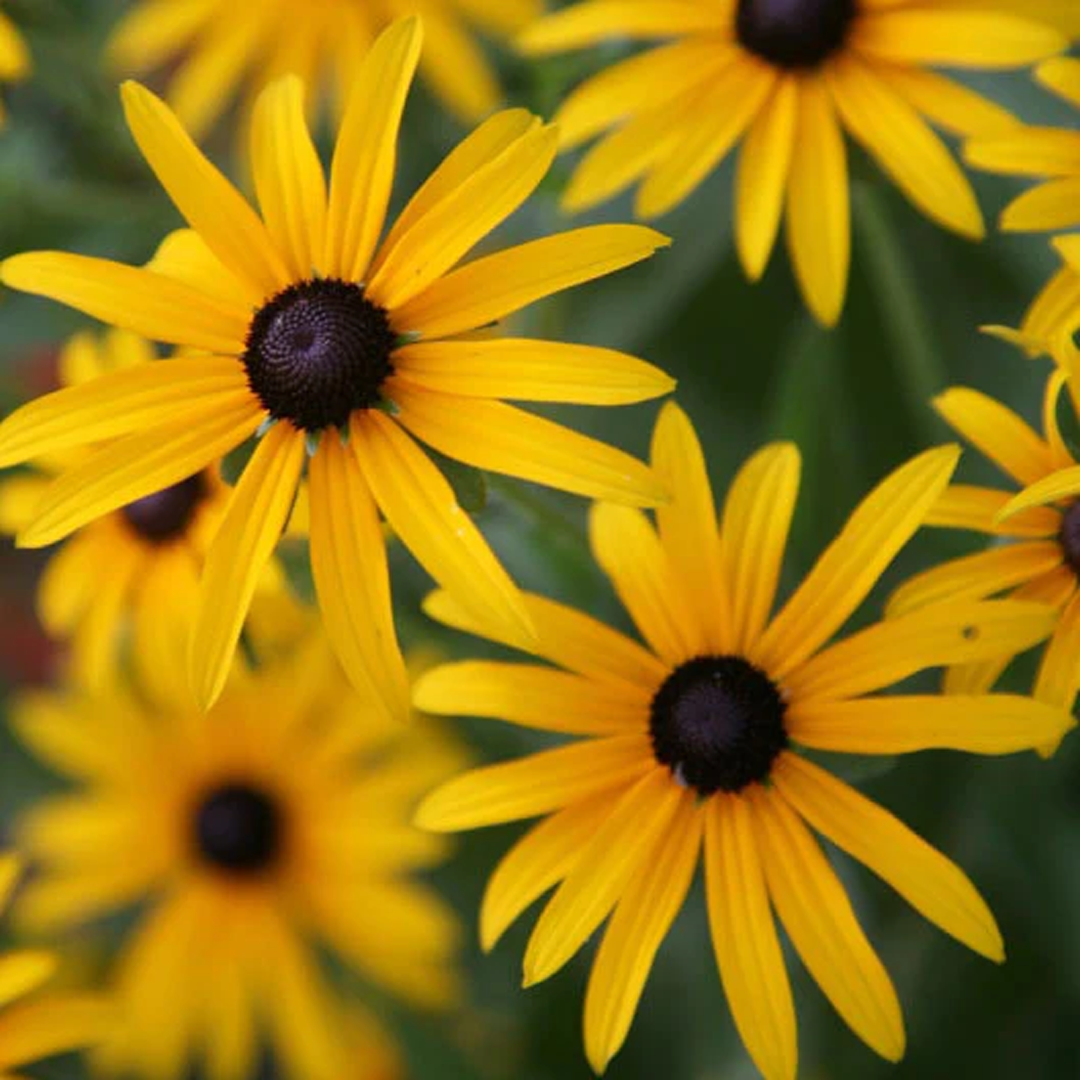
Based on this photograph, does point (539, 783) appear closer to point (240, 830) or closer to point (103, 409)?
→ point (103, 409)

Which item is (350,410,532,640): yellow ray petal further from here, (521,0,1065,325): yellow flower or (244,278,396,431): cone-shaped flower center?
(521,0,1065,325): yellow flower

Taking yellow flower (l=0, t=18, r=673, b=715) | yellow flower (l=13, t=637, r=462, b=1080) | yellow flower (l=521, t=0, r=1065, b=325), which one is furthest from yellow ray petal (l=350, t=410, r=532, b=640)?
yellow flower (l=13, t=637, r=462, b=1080)

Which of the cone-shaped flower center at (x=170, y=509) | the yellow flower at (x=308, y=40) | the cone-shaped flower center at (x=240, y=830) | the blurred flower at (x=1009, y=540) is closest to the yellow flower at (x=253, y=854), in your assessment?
the cone-shaped flower center at (x=240, y=830)

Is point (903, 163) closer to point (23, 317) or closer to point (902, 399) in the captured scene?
point (902, 399)

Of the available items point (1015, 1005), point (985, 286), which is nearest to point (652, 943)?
point (1015, 1005)

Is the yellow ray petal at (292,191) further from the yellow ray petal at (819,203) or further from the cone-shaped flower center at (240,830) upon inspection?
the cone-shaped flower center at (240,830)
